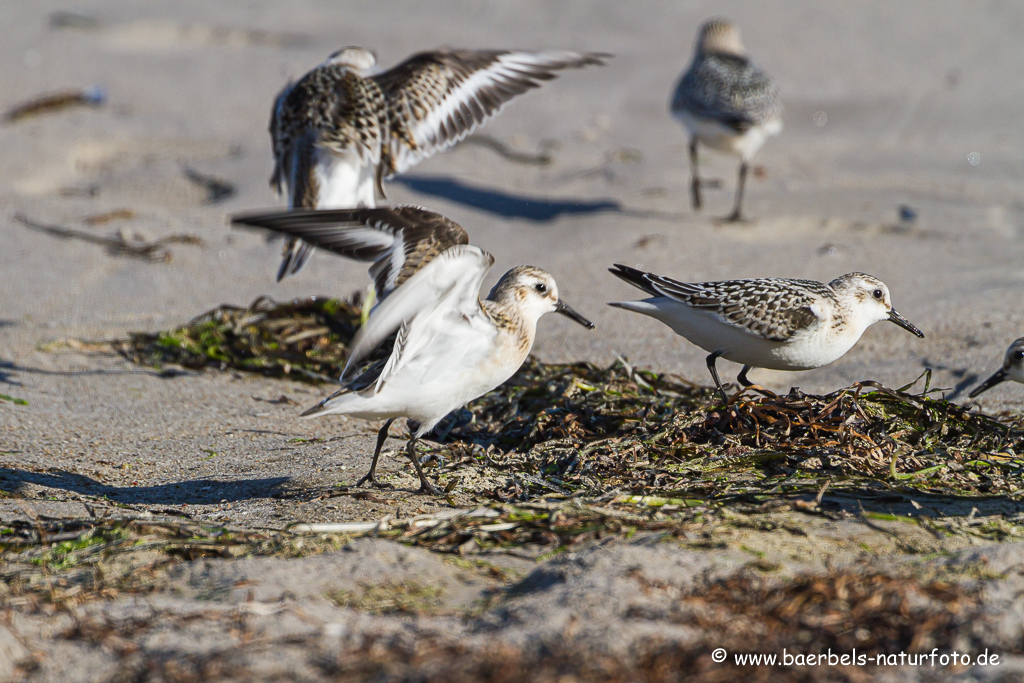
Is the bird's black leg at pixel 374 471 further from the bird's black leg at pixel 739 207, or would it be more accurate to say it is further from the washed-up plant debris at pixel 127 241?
the bird's black leg at pixel 739 207

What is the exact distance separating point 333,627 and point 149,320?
3.86 meters

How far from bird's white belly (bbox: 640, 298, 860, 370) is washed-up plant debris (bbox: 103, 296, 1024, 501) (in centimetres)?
16

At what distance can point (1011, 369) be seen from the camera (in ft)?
14.1

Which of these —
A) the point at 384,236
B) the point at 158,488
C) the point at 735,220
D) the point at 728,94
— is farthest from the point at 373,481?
the point at 728,94

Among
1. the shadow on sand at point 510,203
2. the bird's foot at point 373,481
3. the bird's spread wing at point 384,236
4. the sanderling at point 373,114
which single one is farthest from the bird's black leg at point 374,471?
the shadow on sand at point 510,203

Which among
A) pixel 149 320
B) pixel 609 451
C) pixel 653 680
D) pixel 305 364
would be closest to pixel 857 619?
pixel 653 680

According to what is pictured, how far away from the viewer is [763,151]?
9.14 m

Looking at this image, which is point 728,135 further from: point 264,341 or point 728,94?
point 264,341

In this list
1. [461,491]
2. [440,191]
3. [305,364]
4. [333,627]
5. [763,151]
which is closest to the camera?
[333,627]

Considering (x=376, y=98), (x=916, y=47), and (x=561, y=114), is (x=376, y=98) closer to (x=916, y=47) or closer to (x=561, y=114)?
(x=561, y=114)

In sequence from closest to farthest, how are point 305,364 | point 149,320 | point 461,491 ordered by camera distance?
point 461,491, point 305,364, point 149,320

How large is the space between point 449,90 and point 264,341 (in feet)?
6.89

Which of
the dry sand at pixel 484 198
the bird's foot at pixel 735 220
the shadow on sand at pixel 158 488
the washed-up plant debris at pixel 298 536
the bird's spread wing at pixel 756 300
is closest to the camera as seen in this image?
the washed-up plant debris at pixel 298 536

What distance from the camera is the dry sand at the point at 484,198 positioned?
433 cm
